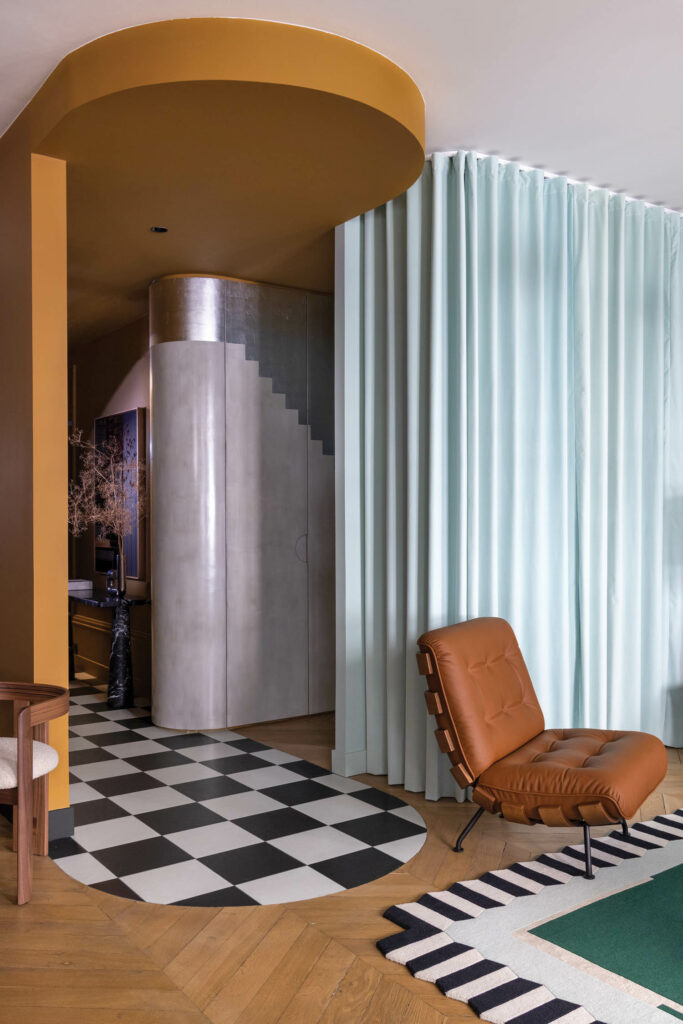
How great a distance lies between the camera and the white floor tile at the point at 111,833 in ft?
11.0

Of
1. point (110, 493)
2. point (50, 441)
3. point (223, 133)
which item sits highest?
point (223, 133)

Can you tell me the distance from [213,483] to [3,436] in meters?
1.63

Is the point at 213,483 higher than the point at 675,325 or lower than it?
lower

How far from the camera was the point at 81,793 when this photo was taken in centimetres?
395

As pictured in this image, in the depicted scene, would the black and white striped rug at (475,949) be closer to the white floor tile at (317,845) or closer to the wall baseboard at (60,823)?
the white floor tile at (317,845)

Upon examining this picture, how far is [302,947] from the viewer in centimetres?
253

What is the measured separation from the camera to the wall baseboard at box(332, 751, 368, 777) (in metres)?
4.18

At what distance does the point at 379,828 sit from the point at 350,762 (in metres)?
0.73

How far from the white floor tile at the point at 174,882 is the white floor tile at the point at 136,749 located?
157 centimetres

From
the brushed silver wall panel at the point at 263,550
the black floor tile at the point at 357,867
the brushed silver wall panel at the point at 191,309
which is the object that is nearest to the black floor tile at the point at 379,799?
the black floor tile at the point at 357,867

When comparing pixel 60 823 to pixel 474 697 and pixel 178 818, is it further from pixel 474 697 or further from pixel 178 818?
pixel 474 697

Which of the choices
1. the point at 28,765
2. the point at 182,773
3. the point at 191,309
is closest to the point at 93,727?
the point at 182,773

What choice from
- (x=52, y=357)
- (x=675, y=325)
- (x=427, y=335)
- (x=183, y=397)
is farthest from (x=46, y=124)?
(x=675, y=325)

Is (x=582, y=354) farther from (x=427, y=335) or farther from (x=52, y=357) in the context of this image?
(x=52, y=357)
